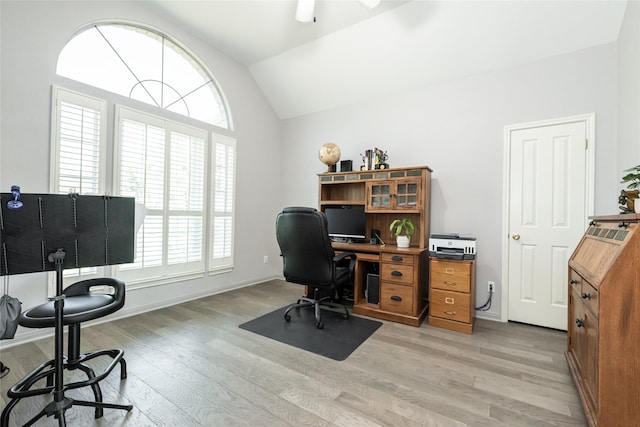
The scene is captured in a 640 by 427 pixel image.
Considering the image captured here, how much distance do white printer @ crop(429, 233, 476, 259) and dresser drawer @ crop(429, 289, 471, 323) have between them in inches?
14.7

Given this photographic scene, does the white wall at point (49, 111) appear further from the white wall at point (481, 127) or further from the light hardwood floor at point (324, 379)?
the white wall at point (481, 127)

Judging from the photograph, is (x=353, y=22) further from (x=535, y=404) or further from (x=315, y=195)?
(x=535, y=404)

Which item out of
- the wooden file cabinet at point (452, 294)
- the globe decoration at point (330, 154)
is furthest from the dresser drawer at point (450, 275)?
the globe decoration at point (330, 154)

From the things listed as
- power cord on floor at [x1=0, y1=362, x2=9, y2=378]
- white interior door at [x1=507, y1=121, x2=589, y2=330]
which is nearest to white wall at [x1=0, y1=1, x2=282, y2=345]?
power cord on floor at [x1=0, y1=362, x2=9, y2=378]

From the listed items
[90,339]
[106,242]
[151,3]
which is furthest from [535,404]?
[151,3]

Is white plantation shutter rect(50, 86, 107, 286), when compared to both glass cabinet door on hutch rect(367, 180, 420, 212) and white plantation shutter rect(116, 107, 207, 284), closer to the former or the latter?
white plantation shutter rect(116, 107, 207, 284)

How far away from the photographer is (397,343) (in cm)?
236

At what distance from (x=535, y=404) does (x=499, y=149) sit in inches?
95.5

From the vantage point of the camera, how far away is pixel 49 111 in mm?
2365

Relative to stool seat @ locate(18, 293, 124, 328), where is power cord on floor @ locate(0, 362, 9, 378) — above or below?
below

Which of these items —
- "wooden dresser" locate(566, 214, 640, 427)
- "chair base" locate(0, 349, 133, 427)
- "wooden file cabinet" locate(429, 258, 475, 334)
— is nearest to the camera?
"wooden dresser" locate(566, 214, 640, 427)

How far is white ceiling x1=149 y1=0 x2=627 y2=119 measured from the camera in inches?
100

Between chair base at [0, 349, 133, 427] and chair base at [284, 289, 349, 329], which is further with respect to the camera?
chair base at [284, 289, 349, 329]

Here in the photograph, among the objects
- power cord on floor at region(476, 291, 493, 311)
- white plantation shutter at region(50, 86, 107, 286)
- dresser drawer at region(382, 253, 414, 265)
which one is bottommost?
power cord on floor at region(476, 291, 493, 311)
